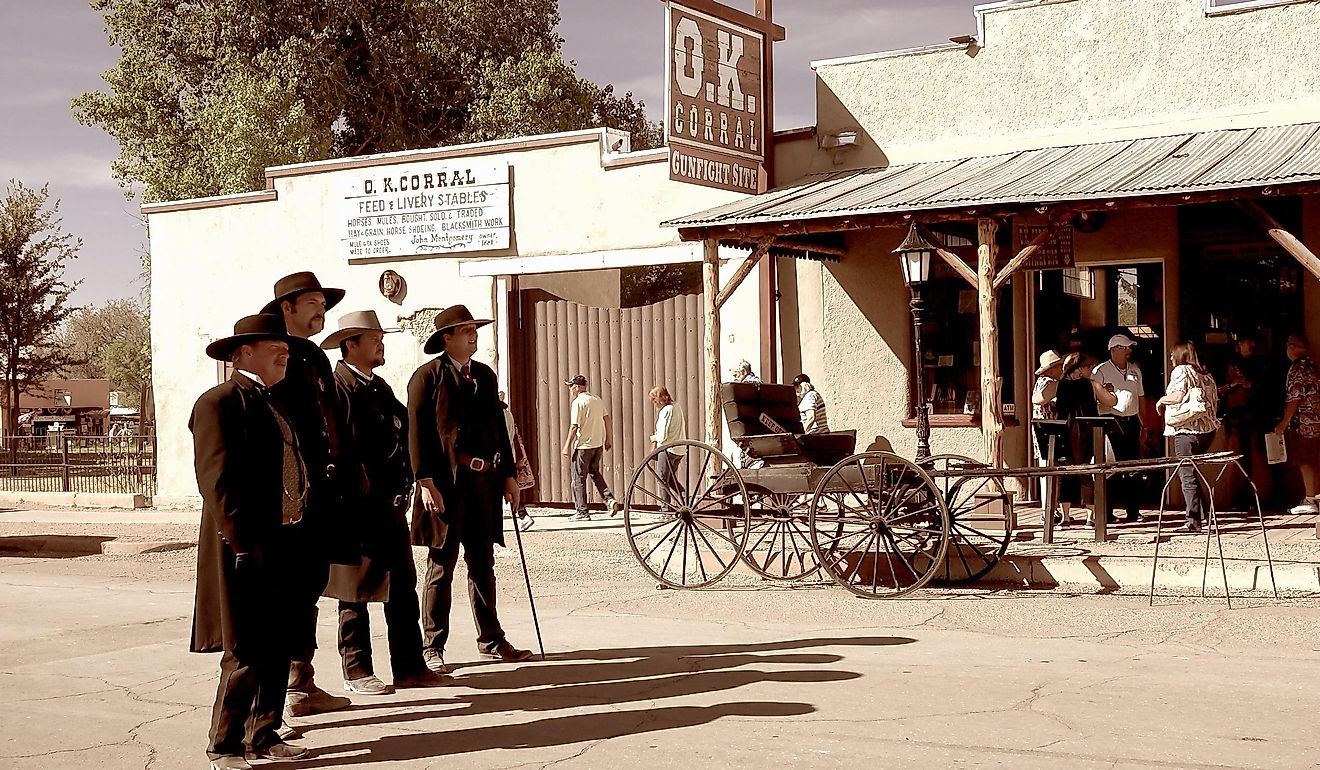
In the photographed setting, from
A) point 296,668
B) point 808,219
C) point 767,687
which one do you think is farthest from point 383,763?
point 808,219

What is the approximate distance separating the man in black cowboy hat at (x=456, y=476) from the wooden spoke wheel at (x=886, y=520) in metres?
3.13

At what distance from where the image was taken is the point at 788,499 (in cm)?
1159

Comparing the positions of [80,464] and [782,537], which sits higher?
[80,464]

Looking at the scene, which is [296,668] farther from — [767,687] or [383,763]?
[767,687]

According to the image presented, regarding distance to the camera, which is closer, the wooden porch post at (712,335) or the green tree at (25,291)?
the wooden porch post at (712,335)

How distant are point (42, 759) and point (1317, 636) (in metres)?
7.01

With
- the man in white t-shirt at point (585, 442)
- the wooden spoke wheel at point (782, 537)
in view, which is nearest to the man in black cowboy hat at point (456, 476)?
the wooden spoke wheel at point (782, 537)

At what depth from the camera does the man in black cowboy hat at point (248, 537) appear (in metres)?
5.88

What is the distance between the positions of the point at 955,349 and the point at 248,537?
35.9ft

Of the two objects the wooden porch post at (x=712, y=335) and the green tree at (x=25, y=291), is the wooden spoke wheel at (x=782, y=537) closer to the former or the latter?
the wooden porch post at (x=712, y=335)

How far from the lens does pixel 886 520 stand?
1074 centimetres

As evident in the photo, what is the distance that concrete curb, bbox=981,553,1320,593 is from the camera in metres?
10.4

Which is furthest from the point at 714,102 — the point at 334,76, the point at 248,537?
the point at 334,76

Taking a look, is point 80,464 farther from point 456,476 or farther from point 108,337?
point 108,337
